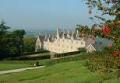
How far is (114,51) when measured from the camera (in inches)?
263

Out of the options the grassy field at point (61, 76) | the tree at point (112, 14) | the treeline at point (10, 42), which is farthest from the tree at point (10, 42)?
the tree at point (112, 14)

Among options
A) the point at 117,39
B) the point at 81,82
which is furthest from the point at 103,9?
the point at 81,82

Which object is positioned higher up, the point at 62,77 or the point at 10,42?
the point at 10,42

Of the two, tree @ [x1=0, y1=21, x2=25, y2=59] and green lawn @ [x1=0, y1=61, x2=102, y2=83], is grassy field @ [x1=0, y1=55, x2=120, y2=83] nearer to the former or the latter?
green lawn @ [x1=0, y1=61, x2=102, y2=83]

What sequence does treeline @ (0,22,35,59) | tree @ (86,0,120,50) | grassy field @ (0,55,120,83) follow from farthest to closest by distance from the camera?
treeline @ (0,22,35,59), grassy field @ (0,55,120,83), tree @ (86,0,120,50)

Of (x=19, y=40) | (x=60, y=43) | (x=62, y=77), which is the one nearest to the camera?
(x=62, y=77)

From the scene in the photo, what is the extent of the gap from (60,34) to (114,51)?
112m

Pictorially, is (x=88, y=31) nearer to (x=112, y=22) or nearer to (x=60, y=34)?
(x=112, y=22)

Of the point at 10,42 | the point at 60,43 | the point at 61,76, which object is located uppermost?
the point at 10,42

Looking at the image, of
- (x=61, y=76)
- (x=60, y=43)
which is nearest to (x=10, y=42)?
(x=60, y=43)

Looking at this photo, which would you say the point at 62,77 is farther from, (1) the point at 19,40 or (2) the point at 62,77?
(1) the point at 19,40

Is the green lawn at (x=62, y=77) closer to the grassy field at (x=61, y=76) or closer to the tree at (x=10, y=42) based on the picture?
the grassy field at (x=61, y=76)

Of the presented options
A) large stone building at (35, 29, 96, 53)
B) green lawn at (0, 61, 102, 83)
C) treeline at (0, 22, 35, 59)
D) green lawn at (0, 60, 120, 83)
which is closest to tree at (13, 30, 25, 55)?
treeline at (0, 22, 35, 59)

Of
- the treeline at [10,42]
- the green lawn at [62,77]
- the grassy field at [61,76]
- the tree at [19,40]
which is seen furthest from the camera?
the tree at [19,40]
